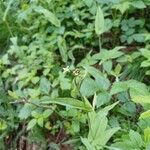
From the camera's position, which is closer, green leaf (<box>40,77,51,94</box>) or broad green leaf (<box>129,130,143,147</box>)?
broad green leaf (<box>129,130,143,147</box>)

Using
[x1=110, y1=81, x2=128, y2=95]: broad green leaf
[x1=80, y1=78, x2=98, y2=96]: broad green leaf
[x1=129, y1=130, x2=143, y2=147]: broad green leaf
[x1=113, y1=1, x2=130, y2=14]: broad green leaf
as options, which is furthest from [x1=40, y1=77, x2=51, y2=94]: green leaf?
[x1=129, y1=130, x2=143, y2=147]: broad green leaf

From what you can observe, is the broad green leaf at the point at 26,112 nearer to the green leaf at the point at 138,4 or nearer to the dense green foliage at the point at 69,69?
the dense green foliage at the point at 69,69

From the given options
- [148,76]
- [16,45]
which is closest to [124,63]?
[148,76]

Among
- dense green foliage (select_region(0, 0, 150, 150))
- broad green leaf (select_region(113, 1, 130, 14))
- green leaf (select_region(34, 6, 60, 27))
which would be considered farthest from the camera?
green leaf (select_region(34, 6, 60, 27))

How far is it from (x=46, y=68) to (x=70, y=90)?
246 mm

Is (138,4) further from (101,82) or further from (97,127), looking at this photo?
(97,127)

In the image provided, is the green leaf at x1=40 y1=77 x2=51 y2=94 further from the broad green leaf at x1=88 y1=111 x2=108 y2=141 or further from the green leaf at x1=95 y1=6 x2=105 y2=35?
the broad green leaf at x1=88 y1=111 x2=108 y2=141

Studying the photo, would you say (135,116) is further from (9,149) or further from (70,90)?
(9,149)

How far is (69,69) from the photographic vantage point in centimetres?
193

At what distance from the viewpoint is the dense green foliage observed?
1.85 metres

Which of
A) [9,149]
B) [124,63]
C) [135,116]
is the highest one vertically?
[124,63]

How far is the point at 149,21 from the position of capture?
2.40 meters

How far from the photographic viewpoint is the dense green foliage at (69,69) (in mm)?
1853

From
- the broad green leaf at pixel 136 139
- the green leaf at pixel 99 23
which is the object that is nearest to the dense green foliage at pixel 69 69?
the green leaf at pixel 99 23
